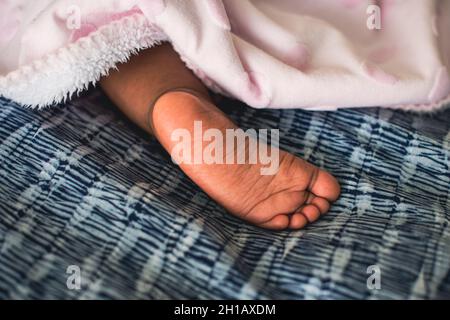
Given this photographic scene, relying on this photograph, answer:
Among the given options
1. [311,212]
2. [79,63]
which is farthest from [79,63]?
[311,212]

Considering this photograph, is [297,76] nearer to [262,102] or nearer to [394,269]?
[262,102]

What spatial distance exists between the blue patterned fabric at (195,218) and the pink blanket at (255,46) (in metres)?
0.05

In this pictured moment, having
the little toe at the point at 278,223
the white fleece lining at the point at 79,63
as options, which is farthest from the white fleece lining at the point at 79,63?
the little toe at the point at 278,223

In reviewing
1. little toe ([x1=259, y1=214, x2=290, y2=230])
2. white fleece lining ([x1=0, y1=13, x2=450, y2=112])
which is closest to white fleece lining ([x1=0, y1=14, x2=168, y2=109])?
white fleece lining ([x1=0, y1=13, x2=450, y2=112])

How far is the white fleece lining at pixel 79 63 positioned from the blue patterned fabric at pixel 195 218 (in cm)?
5

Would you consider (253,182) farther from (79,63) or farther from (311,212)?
(79,63)

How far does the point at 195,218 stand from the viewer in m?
0.64

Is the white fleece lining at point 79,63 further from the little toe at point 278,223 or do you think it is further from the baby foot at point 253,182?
the little toe at point 278,223

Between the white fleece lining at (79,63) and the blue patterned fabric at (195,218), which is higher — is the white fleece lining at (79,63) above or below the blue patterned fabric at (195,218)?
above

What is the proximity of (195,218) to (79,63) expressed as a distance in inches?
10.5

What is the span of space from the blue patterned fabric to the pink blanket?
5cm

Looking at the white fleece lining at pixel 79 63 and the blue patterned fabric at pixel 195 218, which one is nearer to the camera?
the blue patterned fabric at pixel 195 218

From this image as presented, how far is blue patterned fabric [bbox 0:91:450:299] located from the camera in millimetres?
585

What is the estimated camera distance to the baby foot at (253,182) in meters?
0.68
